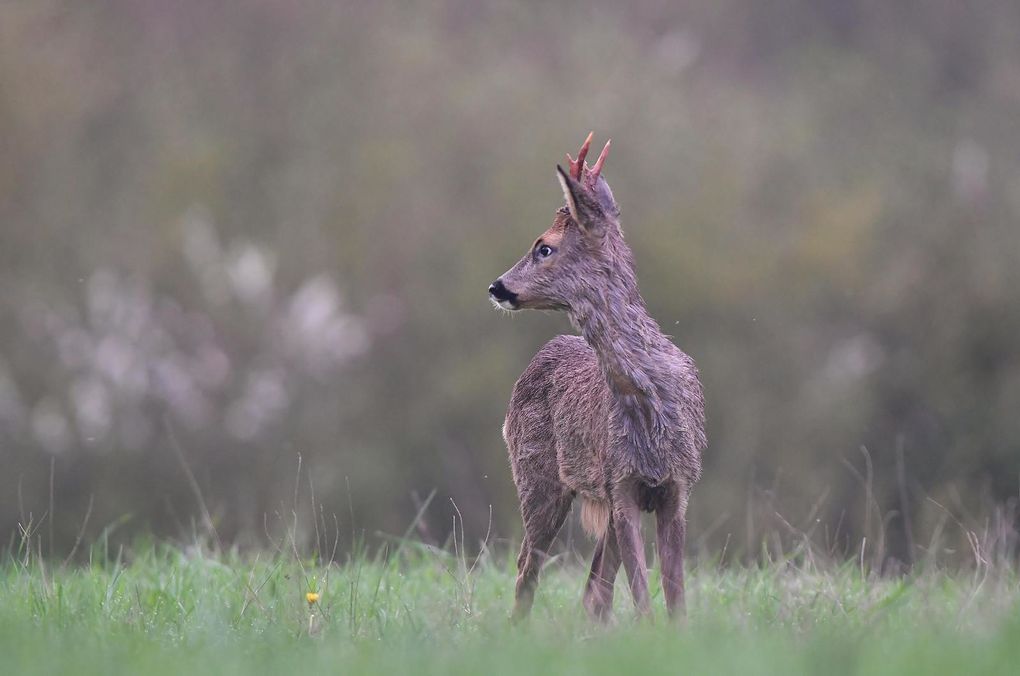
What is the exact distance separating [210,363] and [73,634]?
2105 centimetres

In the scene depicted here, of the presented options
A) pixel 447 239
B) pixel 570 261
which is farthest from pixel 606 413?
pixel 447 239

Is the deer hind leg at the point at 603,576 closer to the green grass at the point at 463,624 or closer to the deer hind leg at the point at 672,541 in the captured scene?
the green grass at the point at 463,624

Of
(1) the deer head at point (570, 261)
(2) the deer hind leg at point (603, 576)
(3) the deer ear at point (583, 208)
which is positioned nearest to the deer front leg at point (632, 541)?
(2) the deer hind leg at point (603, 576)

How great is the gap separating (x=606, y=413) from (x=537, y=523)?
0.93 m

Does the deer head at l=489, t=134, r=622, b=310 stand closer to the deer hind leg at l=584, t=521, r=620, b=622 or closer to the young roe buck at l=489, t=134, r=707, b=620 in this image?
the young roe buck at l=489, t=134, r=707, b=620

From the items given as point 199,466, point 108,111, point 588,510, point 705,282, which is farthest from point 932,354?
point 588,510

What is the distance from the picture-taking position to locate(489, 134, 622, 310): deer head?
7176 millimetres

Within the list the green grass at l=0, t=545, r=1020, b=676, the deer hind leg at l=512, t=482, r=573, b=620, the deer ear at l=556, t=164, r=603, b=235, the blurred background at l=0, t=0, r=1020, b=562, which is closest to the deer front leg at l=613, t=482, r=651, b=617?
the green grass at l=0, t=545, r=1020, b=676

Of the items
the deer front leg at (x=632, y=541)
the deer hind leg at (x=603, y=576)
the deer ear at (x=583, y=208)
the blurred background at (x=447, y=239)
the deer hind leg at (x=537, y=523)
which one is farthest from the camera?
the blurred background at (x=447, y=239)

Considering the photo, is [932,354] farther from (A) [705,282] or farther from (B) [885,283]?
(A) [705,282]

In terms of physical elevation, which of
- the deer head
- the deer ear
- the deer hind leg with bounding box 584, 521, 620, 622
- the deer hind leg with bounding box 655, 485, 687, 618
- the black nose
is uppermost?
the deer ear

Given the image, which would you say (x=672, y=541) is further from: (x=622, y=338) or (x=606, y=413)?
(x=622, y=338)

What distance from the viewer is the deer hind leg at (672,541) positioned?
22.2 ft

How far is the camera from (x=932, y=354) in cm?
2505
